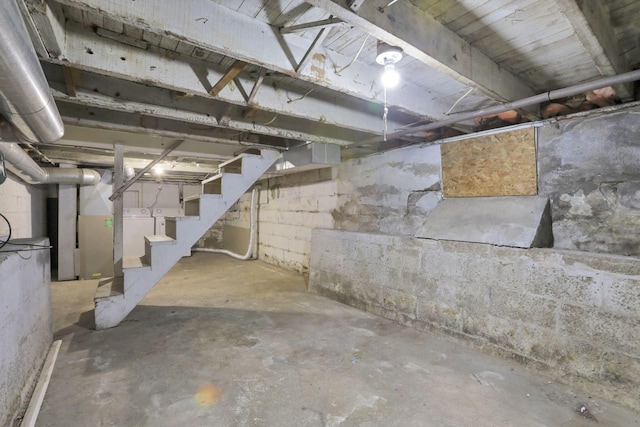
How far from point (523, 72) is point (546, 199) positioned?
3.15ft

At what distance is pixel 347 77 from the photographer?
76.0 inches

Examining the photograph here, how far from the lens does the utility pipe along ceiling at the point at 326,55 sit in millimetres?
1305

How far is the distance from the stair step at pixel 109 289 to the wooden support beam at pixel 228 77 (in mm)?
2120

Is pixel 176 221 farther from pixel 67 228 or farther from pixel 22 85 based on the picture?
pixel 67 228

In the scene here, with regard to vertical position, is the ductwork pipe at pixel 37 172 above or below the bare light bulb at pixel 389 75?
below

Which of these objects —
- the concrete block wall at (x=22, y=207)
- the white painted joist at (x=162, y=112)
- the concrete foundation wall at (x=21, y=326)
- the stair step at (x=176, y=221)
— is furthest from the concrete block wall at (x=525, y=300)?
the concrete block wall at (x=22, y=207)

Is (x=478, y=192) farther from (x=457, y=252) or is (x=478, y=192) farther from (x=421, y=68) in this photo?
(x=421, y=68)

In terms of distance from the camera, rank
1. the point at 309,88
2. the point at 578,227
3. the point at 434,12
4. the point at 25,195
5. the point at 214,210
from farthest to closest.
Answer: the point at 25,195, the point at 214,210, the point at 309,88, the point at 578,227, the point at 434,12

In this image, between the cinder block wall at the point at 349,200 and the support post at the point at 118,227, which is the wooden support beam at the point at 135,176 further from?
the cinder block wall at the point at 349,200

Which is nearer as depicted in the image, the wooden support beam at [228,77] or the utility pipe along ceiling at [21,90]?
the utility pipe along ceiling at [21,90]

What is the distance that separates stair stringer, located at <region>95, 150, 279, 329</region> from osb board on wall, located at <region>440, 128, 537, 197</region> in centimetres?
213

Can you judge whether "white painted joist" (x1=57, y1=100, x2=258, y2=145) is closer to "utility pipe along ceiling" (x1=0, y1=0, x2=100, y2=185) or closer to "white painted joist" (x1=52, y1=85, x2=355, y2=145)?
"white painted joist" (x1=52, y1=85, x2=355, y2=145)

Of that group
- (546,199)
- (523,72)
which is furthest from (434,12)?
(546,199)

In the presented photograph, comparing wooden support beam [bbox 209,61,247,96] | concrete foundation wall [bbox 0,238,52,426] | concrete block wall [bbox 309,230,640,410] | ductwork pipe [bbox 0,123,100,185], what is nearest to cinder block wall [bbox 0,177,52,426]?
concrete foundation wall [bbox 0,238,52,426]
